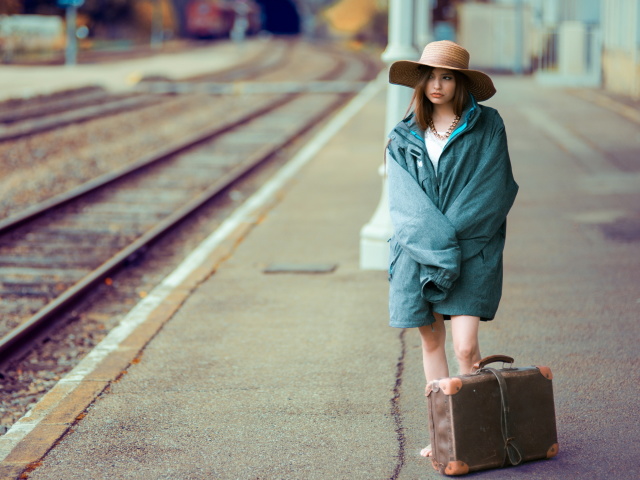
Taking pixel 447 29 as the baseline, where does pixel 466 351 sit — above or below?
below

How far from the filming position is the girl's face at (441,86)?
3957 millimetres

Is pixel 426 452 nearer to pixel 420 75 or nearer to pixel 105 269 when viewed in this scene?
pixel 420 75

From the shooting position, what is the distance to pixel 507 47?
37.3 meters

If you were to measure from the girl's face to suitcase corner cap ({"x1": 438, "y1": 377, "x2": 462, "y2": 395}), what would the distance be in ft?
3.48

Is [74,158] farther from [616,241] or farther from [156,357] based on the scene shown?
[156,357]

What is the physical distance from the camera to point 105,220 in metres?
10.7

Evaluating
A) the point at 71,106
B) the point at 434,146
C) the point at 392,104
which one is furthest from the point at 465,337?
the point at 71,106

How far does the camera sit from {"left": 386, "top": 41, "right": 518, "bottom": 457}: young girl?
12.9 feet

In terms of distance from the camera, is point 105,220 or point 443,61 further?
point 105,220

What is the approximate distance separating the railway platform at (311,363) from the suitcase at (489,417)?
10cm

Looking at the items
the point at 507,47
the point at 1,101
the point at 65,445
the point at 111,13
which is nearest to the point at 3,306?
the point at 65,445

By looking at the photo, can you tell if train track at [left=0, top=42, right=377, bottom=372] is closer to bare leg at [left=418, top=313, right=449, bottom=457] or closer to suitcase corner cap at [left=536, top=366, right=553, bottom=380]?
bare leg at [left=418, top=313, right=449, bottom=457]

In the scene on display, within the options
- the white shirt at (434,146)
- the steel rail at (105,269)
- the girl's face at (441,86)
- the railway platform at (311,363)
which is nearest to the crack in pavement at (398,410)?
the railway platform at (311,363)

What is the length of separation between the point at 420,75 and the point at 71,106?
67.5 ft
